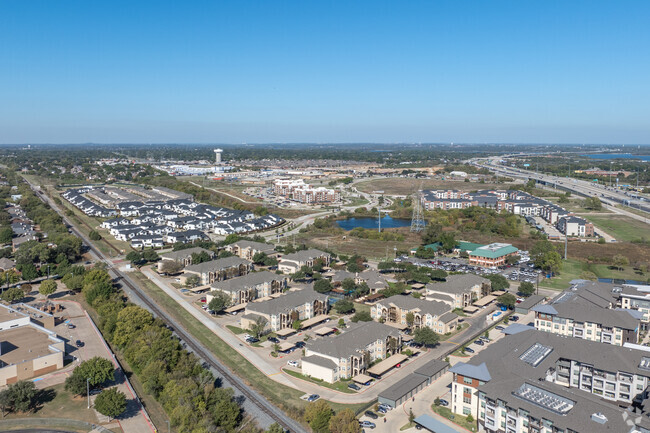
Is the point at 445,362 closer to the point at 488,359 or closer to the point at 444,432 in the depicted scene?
the point at 488,359

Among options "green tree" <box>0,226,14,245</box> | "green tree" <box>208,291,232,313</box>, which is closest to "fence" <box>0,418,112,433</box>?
"green tree" <box>208,291,232,313</box>

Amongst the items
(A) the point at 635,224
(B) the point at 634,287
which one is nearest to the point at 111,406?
(B) the point at 634,287

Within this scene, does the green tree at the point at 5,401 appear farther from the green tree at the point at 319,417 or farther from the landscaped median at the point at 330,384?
the green tree at the point at 319,417

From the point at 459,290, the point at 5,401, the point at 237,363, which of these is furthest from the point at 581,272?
the point at 5,401

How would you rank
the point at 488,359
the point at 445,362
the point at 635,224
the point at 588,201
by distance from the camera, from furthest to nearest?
1. the point at 588,201
2. the point at 635,224
3. the point at 445,362
4. the point at 488,359

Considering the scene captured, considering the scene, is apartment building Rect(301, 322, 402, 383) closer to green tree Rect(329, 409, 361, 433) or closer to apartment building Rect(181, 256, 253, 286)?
green tree Rect(329, 409, 361, 433)

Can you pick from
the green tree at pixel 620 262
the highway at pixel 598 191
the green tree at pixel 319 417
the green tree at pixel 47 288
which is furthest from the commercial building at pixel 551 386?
the highway at pixel 598 191
